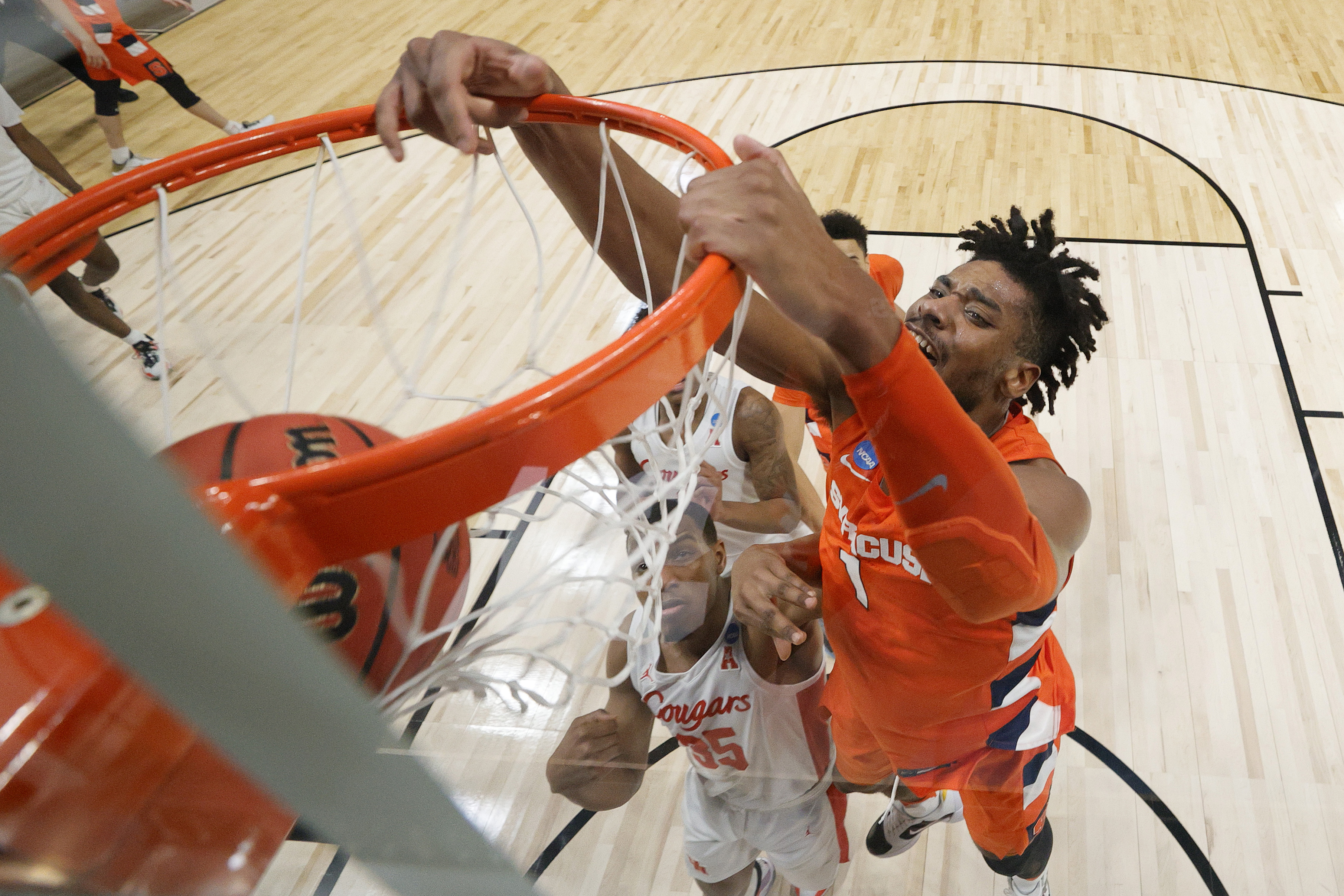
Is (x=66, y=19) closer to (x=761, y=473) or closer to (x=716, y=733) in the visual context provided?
(x=761, y=473)

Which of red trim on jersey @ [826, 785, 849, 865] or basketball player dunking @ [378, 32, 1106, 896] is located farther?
red trim on jersey @ [826, 785, 849, 865]

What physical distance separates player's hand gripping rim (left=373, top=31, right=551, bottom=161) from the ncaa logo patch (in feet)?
1.48

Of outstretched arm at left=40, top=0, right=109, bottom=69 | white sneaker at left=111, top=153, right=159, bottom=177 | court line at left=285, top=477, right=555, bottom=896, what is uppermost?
outstretched arm at left=40, top=0, right=109, bottom=69

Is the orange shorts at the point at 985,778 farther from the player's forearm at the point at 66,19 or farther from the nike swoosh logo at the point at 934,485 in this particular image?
the player's forearm at the point at 66,19

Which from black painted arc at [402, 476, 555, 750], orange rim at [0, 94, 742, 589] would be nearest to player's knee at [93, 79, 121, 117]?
orange rim at [0, 94, 742, 589]

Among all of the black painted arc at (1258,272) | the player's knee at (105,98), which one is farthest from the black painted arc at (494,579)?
the black painted arc at (1258,272)

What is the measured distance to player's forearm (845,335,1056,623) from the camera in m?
0.67

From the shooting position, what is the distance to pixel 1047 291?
106cm

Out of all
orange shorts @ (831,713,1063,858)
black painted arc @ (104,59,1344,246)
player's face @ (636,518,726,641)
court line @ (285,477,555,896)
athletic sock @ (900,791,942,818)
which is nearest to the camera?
court line @ (285,477,555,896)

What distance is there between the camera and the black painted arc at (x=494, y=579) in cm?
62

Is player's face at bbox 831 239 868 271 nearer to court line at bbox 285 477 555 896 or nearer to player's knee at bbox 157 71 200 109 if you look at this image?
court line at bbox 285 477 555 896

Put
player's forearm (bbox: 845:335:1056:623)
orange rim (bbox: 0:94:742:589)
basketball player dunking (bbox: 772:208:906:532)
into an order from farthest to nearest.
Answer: basketball player dunking (bbox: 772:208:906:532) → player's forearm (bbox: 845:335:1056:623) → orange rim (bbox: 0:94:742:589)

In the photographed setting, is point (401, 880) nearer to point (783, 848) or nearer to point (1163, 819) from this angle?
point (783, 848)

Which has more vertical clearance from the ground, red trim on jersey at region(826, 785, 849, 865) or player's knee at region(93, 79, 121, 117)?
player's knee at region(93, 79, 121, 117)
